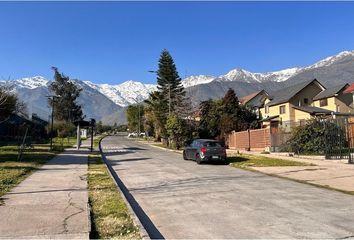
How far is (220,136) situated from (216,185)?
3265 cm

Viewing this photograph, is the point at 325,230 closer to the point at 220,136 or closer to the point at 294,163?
the point at 294,163

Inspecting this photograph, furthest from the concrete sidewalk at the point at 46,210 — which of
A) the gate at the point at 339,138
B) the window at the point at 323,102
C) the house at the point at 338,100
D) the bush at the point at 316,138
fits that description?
the window at the point at 323,102

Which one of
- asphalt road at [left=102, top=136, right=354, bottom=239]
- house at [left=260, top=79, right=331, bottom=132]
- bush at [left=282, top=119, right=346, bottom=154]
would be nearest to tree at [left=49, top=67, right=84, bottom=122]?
house at [left=260, top=79, right=331, bottom=132]

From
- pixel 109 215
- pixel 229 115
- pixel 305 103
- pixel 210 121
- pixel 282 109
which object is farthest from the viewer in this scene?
pixel 305 103

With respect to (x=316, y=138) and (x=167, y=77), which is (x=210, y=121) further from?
(x=167, y=77)

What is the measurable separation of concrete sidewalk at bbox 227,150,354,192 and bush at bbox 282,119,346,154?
1.87m

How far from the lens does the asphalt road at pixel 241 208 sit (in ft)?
27.2

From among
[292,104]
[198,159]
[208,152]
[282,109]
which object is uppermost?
[292,104]

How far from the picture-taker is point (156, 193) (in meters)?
13.5

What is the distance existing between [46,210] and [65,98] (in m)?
106

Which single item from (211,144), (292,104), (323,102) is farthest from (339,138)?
(323,102)

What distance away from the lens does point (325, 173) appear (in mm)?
19141

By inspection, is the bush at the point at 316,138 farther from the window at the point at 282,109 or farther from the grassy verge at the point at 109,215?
the window at the point at 282,109

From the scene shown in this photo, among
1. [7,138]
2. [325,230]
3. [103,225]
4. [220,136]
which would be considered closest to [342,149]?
[325,230]
